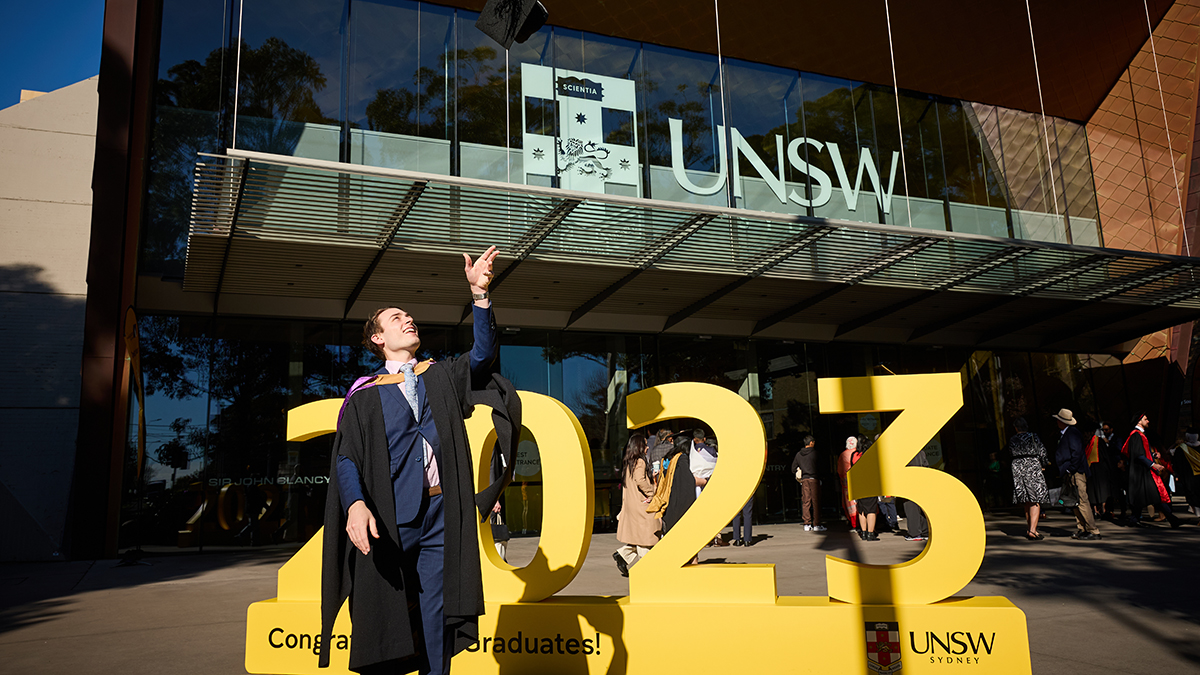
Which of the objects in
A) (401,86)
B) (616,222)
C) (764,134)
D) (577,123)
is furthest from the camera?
(764,134)

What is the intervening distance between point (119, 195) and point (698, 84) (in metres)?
10.6

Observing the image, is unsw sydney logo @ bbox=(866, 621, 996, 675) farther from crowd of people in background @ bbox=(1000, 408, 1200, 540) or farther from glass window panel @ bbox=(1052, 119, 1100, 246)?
glass window panel @ bbox=(1052, 119, 1100, 246)

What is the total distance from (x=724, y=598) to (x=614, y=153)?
1105 centimetres

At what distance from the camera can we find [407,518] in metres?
2.86

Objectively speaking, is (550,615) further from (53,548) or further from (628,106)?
(628,106)

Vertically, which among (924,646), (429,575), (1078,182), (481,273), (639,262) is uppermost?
(1078,182)

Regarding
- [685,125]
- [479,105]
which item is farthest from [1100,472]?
[479,105]

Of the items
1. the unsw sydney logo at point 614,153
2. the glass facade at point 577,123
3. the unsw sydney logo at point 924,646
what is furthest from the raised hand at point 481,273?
the unsw sydney logo at point 614,153

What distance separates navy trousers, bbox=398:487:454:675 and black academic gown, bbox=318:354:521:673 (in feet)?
0.15

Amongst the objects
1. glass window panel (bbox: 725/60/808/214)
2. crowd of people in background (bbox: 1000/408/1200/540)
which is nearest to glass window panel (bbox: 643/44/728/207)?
glass window panel (bbox: 725/60/808/214)

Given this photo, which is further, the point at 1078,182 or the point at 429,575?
the point at 1078,182

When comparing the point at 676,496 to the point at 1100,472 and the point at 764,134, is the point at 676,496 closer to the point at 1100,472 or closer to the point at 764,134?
the point at 1100,472

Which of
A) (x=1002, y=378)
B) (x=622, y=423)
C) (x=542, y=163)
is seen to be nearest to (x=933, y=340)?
(x=1002, y=378)

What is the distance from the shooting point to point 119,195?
11383 millimetres
